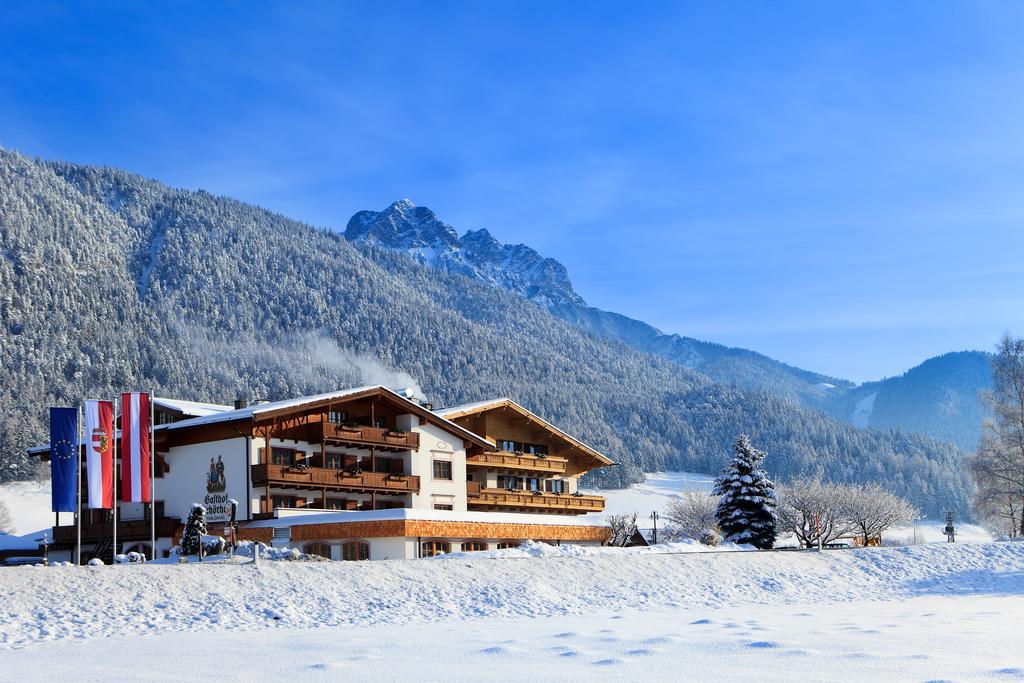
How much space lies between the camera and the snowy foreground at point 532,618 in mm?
19609

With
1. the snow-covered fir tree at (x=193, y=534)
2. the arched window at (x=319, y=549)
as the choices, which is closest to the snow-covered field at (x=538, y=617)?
the snow-covered fir tree at (x=193, y=534)

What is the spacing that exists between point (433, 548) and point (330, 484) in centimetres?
714

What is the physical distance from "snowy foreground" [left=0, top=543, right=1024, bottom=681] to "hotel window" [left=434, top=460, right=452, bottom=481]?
1978 cm

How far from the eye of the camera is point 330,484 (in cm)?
5312

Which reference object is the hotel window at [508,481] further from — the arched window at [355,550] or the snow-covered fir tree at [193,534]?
the snow-covered fir tree at [193,534]

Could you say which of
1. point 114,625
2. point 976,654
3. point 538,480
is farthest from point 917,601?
point 538,480

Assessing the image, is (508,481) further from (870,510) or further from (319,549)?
(870,510)

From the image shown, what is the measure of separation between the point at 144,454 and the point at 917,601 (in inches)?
1131

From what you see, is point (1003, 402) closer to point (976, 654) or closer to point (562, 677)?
point (976, 654)

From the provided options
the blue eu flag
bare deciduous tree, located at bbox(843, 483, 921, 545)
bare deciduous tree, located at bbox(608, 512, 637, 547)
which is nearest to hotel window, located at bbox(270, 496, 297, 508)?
the blue eu flag

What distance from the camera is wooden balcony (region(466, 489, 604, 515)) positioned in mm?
64312

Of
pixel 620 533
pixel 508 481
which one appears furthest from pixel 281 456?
pixel 620 533

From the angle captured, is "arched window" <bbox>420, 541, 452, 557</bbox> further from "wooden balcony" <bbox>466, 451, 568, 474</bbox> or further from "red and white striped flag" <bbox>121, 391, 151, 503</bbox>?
"red and white striped flag" <bbox>121, 391, 151, 503</bbox>

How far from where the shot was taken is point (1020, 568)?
1832 inches
